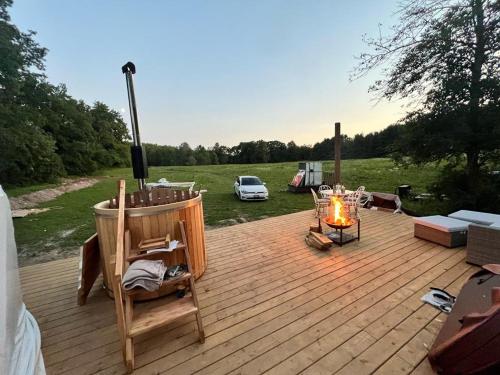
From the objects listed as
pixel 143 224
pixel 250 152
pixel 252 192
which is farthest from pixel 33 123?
pixel 250 152

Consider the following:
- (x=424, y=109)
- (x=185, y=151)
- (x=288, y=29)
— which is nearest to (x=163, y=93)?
(x=288, y=29)

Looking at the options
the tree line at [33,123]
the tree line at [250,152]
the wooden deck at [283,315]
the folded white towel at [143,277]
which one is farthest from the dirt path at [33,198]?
the tree line at [250,152]

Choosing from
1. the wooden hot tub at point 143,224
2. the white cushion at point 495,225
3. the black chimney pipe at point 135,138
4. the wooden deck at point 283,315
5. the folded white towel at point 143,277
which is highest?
the black chimney pipe at point 135,138

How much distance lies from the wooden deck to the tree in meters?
4.02

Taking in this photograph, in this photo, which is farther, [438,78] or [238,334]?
[438,78]

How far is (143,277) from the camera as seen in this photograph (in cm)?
211

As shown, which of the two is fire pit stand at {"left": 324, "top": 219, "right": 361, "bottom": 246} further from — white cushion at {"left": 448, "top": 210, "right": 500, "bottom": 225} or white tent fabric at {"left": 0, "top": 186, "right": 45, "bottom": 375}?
white tent fabric at {"left": 0, "top": 186, "right": 45, "bottom": 375}

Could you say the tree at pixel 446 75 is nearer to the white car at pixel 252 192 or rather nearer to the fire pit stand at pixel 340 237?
the fire pit stand at pixel 340 237

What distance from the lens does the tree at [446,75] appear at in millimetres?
5746

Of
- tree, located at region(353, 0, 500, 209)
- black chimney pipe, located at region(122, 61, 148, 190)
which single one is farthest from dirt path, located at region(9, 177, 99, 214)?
tree, located at region(353, 0, 500, 209)

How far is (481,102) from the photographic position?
19.2 feet

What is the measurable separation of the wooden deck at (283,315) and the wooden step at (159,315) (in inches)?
10.2

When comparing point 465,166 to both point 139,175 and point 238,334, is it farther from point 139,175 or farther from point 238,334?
point 139,175

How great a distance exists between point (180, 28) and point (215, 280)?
8.75m
